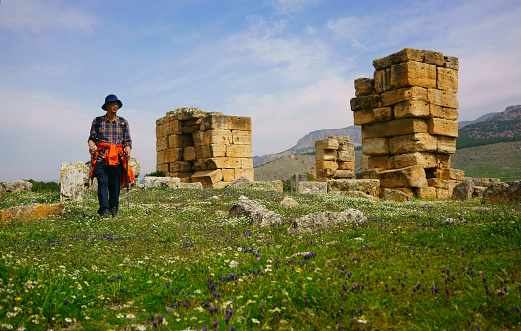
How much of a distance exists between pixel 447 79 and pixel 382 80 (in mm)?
3079

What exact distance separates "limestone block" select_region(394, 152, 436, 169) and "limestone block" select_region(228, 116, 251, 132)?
1036 centimetres

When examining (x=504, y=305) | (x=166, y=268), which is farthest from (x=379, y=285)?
(x=166, y=268)

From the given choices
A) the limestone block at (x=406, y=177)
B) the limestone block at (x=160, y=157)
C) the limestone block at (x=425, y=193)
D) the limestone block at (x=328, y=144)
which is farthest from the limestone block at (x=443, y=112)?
the limestone block at (x=160, y=157)

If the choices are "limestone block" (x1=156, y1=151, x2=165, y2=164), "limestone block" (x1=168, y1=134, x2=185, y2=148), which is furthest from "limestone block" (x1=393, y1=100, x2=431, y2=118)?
"limestone block" (x1=156, y1=151, x2=165, y2=164)

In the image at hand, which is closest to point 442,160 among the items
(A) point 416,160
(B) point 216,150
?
(A) point 416,160

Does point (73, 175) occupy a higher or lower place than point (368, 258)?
higher

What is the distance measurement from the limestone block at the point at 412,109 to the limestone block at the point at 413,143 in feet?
3.07

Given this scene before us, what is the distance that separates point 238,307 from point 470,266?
2507mm

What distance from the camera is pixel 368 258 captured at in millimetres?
4734

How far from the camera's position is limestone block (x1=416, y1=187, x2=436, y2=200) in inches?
637

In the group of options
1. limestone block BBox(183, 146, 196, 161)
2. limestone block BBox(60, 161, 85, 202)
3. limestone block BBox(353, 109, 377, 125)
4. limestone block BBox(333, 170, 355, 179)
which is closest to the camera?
limestone block BBox(60, 161, 85, 202)

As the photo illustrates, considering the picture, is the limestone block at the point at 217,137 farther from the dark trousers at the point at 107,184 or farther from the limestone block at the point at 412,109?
the dark trousers at the point at 107,184

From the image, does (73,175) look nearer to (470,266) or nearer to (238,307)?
(238,307)

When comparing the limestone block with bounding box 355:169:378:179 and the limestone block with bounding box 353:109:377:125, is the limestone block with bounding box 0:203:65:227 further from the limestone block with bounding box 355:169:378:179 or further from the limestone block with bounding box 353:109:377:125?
the limestone block with bounding box 353:109:377:125
